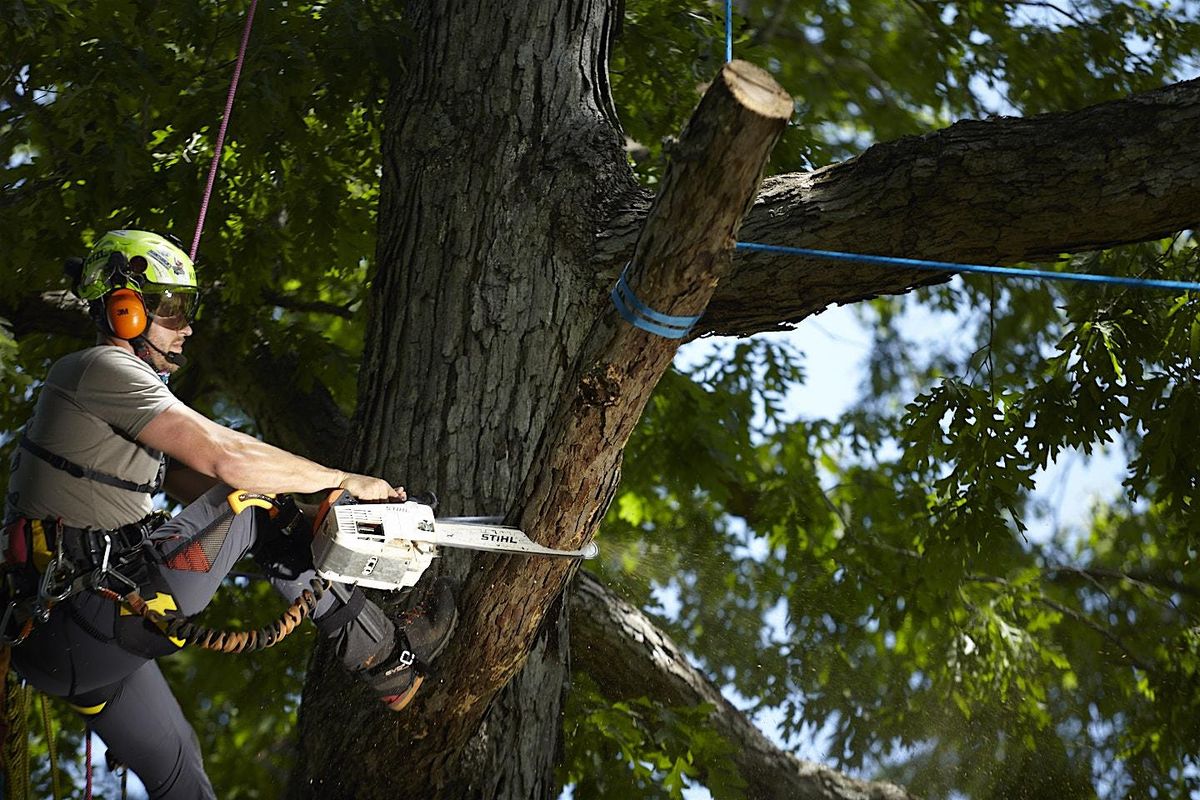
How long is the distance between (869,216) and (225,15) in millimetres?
3328

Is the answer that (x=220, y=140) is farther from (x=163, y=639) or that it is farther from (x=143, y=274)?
(x=163, y=639)

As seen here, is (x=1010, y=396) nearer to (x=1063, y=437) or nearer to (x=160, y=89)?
(x=1063, y=437)

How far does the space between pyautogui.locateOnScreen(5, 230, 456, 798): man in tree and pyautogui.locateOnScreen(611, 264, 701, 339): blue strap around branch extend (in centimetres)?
101

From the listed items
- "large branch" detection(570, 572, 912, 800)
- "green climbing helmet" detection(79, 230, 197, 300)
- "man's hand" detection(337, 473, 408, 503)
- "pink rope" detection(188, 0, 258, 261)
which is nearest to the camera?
"man's hand" detection(337, 473, 408, 503)

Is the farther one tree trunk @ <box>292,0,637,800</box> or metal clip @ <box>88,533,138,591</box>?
tree trunk @ <box>292,0,637,800</box>

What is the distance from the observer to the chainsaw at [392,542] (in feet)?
12.3

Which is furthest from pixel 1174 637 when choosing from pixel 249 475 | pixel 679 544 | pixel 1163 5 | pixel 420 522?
pixel 249 475

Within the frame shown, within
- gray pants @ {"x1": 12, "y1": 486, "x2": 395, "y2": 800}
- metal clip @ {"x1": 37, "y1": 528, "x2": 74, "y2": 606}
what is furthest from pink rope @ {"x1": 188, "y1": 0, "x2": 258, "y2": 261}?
metal clip @ {"x1": 37, "y1": 528, "x2": 74, "y2": 606}

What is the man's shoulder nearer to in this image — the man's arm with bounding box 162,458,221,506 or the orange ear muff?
the orange ear muff

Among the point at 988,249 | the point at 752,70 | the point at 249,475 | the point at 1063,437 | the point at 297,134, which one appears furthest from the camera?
the point at 297,134

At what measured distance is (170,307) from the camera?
4062 mm

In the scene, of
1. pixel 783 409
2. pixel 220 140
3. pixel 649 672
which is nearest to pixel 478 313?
pixel 220 140

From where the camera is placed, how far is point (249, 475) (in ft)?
12.0

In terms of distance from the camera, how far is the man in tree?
3.66 meters
